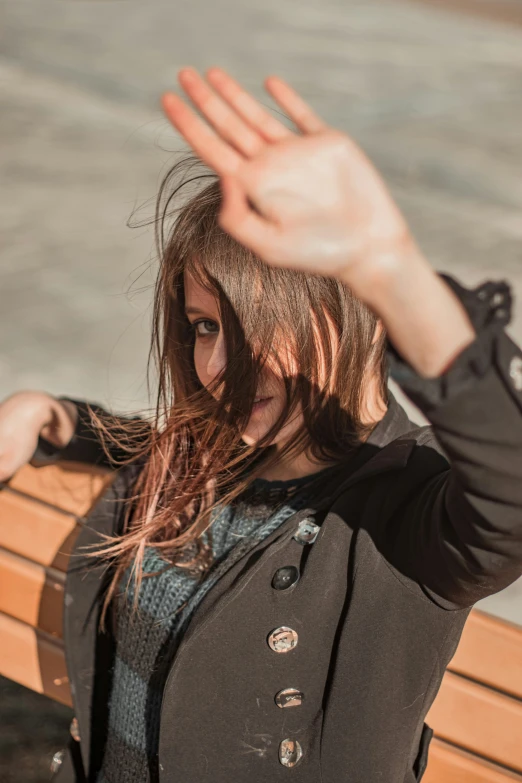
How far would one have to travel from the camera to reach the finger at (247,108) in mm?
664

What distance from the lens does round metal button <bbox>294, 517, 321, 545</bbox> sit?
44.3 inches

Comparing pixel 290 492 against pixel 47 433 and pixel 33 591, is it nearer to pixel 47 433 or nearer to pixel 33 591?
pixel 47 433

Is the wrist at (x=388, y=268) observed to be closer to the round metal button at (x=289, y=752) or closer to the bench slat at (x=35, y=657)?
the round metal button at (x=289, y=752)

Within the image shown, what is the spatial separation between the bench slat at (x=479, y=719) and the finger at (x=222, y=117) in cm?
102

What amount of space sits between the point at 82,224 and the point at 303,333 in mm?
2935

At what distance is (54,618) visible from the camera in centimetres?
173

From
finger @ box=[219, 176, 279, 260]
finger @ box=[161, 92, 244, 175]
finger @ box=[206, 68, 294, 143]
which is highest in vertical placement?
finger @ box=[206, 68, 294, 143]

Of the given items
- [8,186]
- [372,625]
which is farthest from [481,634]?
[8,186]

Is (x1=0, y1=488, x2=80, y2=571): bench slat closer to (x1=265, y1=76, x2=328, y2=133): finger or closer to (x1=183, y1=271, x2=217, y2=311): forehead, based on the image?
(x1=183, y1=271, x2=217, y2=311): forehead

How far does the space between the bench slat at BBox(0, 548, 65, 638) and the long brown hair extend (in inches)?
10.9

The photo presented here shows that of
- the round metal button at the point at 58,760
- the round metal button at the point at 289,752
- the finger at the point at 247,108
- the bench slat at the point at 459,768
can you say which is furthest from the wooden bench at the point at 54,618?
the finger at the point at 247,108

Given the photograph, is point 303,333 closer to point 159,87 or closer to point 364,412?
point 364,412

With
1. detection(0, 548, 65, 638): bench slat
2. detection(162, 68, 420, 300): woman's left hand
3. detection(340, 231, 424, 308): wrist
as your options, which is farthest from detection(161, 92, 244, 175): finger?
detection(0, 548, 65, 638): bench slat

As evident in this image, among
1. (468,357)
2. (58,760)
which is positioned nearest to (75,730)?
(58,760)
